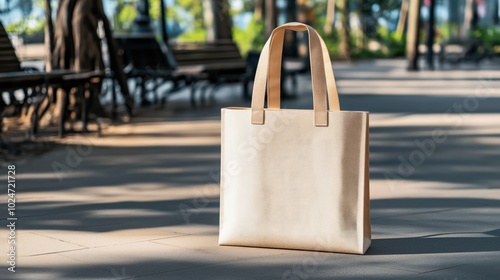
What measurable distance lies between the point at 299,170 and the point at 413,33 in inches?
1057

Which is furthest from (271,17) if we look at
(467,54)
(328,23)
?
(328,23)

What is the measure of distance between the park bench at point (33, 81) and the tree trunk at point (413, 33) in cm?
1896

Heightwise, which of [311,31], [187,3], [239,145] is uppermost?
[311,31]

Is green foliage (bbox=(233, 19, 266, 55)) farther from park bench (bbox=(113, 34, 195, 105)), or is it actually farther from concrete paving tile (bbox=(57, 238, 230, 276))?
concrete paving tile (bbox=(57, 238, 230, 276))

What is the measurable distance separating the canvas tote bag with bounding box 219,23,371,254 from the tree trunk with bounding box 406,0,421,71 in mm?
26093

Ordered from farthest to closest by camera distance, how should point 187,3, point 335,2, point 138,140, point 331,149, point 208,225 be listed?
point 187,3, point 335,2, point 138,140, point 208,225, point 331,149

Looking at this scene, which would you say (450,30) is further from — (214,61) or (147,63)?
(147,63)

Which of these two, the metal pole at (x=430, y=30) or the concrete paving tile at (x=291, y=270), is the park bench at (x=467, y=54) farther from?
the concrete paving tile at (x=291, y=270)

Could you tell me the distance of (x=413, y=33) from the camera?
32.4m

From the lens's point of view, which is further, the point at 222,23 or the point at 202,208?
the point at 222,23

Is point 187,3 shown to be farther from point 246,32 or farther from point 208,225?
point 208,225

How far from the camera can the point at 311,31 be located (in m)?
6.10

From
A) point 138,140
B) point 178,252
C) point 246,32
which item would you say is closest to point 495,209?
point 178,252

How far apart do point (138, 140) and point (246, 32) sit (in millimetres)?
35518
